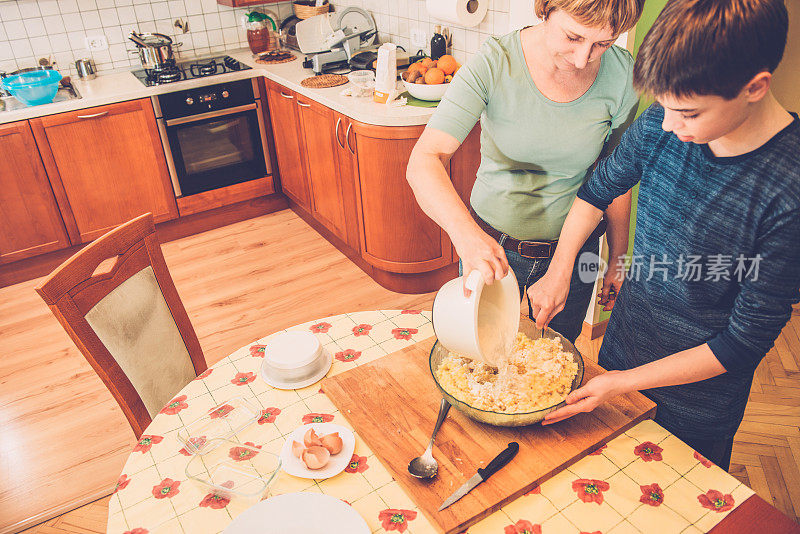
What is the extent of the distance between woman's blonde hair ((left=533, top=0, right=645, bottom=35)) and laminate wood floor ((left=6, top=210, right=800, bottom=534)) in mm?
1542

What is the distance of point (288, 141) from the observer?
3.50 metres

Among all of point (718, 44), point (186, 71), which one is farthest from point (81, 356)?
point (718, 44)

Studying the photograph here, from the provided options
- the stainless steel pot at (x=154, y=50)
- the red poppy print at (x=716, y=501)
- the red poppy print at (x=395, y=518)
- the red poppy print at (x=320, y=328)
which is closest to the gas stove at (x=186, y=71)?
the stainless steel pot at (x=154, y=50)

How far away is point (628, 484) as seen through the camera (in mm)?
1015

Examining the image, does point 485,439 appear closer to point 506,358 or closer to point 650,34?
point 506,358

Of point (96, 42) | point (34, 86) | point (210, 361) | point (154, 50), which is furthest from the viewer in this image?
point (96, 42)

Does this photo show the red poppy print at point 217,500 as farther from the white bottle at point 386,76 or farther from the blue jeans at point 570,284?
the white bottle at point 386,76

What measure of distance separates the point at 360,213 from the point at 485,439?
6.50ft

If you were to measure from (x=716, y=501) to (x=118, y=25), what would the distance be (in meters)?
3.82

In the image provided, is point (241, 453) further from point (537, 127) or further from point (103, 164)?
point (103, 164)

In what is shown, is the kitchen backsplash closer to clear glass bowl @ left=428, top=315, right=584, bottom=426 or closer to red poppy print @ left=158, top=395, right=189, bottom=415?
clear glass bowl @ left=428, top=315, right=584, bottom=426

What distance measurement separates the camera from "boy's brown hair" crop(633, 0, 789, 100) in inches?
32.4

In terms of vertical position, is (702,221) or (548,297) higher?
(702,221)

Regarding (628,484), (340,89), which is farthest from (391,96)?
(628,484)
